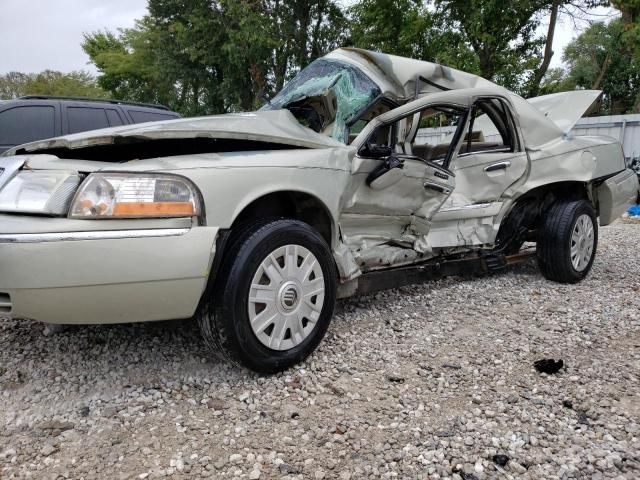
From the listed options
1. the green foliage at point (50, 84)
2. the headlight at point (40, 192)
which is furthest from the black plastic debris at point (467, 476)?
the green foliage at point (50, 84)

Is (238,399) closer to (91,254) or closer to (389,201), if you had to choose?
(91,254)

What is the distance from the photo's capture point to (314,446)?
208cm

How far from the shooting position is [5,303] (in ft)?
7.02

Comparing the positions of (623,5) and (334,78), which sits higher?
(623,5)

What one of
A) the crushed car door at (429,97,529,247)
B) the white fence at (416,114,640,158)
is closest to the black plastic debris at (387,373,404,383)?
the crushed car door at (429,97,529,247)

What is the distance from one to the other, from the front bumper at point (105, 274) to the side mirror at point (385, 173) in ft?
3.98

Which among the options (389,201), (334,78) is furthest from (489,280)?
(334,78)

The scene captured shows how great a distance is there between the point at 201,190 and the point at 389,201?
1441mm

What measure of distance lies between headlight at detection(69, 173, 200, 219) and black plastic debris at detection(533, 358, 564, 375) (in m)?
1.99

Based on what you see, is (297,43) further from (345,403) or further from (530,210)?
(345,403)

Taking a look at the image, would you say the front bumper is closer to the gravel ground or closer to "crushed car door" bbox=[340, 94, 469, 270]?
the gravel ground

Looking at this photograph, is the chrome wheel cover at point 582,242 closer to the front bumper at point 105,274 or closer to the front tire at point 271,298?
the front tire at point 271,298

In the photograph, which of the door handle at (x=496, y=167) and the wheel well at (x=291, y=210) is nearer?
the wheel well at (x=291, y=210)

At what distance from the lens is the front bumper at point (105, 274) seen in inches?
81.3
